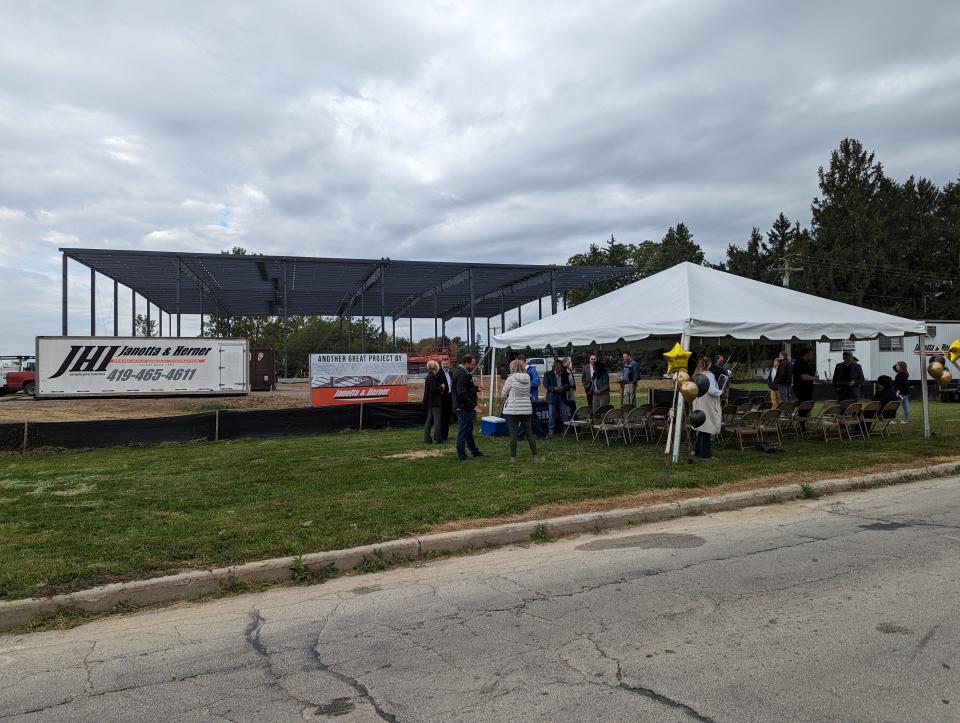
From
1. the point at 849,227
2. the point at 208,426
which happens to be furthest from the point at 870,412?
the point at 849,227

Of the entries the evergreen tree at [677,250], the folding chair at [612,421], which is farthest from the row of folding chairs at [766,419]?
the evergreen tree at [677,250]

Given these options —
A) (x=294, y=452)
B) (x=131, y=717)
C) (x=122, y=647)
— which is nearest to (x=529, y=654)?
(x=131, y=717)

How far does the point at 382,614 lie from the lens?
4.54 metres

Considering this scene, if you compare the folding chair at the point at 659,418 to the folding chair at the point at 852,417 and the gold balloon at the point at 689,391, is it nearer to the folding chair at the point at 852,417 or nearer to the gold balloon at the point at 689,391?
the folding chair at the point at 852,417

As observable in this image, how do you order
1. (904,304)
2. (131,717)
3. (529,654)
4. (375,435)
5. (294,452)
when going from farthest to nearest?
(904,304) → (375,435) → (294,452) → (529,654) → (131,717)

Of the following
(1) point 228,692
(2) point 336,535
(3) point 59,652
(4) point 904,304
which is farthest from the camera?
(4) point 904,304

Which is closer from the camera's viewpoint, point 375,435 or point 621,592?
point 621,592

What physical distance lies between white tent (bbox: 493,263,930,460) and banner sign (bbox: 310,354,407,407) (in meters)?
8.07

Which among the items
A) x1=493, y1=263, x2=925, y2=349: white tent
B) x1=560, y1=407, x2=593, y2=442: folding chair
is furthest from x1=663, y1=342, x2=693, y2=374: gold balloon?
x1=560, y1=407, x2=593, y2=442: folding chair

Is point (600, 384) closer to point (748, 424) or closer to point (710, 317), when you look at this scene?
point (748, 424)

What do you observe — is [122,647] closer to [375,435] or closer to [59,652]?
[59,652]

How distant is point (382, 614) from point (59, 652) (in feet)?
6.52

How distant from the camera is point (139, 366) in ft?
75.4

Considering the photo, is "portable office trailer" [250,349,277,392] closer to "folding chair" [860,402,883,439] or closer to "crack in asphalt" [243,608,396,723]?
"folding chair" [860,402,883,439]
